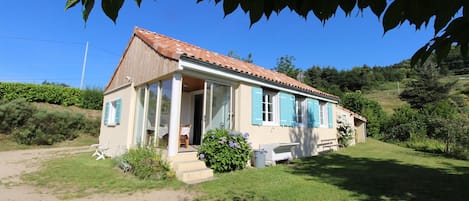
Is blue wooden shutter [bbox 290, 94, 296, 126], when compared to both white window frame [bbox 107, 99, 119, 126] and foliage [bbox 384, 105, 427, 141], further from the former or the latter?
foliage [bbox 384, 105, 427, 141]

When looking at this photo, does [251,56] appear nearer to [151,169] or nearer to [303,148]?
[303,148]

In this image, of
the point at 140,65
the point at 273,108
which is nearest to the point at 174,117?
the point at 140,65

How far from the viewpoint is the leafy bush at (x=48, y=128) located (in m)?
13.9

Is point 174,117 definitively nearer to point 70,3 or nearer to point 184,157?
point 184,157

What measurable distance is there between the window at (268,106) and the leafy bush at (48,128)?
43.6 feet

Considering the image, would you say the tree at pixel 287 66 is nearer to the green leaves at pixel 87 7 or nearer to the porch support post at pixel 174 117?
the porch support post at pixel 174 117

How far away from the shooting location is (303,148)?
1073 centimetres

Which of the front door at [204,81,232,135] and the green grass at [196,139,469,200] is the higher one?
the front door at [204,81,232,135]

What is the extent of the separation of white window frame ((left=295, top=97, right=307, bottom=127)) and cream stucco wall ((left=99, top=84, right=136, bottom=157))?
22.4 feet

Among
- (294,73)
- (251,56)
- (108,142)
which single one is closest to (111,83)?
(108,142)

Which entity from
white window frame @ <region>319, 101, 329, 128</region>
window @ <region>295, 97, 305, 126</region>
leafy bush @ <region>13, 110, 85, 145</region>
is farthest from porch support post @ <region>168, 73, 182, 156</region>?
leafy bush @ <region>13, 110, 85, 145</region>

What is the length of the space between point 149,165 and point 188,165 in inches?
40.8

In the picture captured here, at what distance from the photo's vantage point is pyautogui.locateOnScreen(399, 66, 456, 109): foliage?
26.2 metres

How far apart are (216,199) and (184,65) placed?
367 cm
